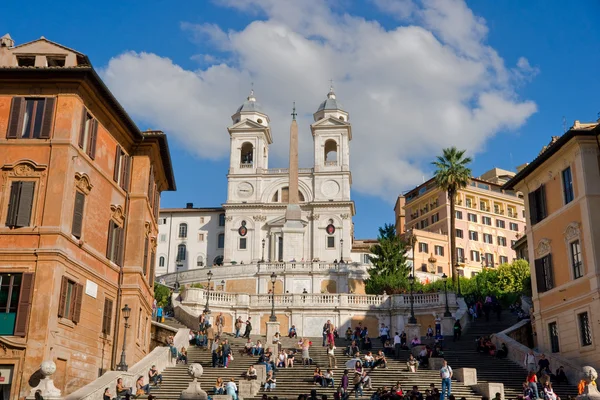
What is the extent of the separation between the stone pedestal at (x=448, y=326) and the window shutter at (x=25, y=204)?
92.1 feet

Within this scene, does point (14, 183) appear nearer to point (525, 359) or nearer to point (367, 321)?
point (525, 359)

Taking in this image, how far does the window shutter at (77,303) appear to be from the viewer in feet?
87.0

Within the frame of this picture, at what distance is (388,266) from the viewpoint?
6862cm

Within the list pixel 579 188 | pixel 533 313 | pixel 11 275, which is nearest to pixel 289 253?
pixel 533 313

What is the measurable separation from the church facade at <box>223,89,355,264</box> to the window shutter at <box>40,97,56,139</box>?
199 feet

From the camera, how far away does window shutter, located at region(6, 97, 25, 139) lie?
27078 mm

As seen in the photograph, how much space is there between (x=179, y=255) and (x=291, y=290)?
35298 mm

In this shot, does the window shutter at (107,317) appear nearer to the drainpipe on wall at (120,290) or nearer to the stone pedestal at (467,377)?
the drainpipe on wall at (120,290)

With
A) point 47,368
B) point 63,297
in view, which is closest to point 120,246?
point 63,297

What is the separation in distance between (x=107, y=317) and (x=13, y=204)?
6.76 meters

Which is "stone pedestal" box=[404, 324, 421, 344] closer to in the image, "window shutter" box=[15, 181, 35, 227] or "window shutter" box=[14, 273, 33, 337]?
Answer: "window shutter" box=[14, 273, 33, 337]

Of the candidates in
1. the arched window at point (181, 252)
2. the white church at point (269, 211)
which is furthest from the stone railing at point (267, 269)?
the arched window at point (181, 252)

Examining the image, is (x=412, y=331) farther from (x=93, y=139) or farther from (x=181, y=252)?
(x=181, y=252)

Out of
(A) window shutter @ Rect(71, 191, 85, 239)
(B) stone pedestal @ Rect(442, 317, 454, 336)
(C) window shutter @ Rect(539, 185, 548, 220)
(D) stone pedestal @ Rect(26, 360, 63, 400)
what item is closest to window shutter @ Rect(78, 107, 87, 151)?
(A) window shutter @ Rect(71, 191, 85, 239)
